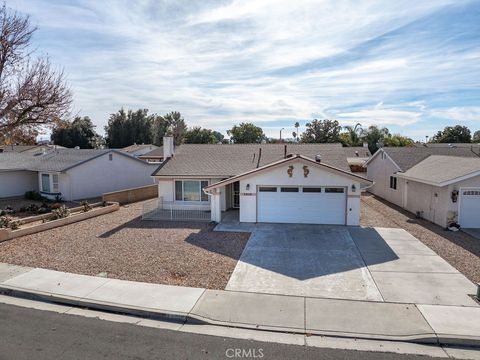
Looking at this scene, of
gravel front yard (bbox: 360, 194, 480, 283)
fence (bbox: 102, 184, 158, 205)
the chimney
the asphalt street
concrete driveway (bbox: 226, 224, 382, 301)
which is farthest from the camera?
fence (bbox: 102, 184, 158, 205)

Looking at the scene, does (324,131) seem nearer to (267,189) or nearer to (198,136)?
(198,136)

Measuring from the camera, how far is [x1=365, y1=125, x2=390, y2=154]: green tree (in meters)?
58.2

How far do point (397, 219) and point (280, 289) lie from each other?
39.6 ft

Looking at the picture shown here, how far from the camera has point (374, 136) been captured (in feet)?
196

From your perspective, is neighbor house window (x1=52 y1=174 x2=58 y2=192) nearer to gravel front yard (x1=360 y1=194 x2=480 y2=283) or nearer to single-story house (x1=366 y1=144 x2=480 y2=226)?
A: gravel front yard (x1=360 y1=194 x2=480 y2=283)

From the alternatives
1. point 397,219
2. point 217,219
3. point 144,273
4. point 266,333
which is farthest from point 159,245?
point 397,219

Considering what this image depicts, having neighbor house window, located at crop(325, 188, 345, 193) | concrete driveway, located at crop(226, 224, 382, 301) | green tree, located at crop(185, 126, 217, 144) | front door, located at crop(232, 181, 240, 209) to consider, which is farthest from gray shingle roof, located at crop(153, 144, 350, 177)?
green tree, located at crop(185, 126, 217, 144)

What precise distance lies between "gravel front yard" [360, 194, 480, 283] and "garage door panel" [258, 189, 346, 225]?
1726 millimetres

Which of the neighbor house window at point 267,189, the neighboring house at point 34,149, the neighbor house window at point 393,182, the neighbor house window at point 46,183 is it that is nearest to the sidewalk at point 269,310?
the neighbor house window at point 267,189

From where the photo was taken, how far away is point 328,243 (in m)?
13.9

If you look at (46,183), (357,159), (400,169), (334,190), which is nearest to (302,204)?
(334,190)

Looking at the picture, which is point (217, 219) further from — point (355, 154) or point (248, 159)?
point (355, 154)

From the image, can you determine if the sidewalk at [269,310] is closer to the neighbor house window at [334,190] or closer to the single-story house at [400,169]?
the neighbor house window at [334,190]

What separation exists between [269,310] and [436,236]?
35.1 ft
